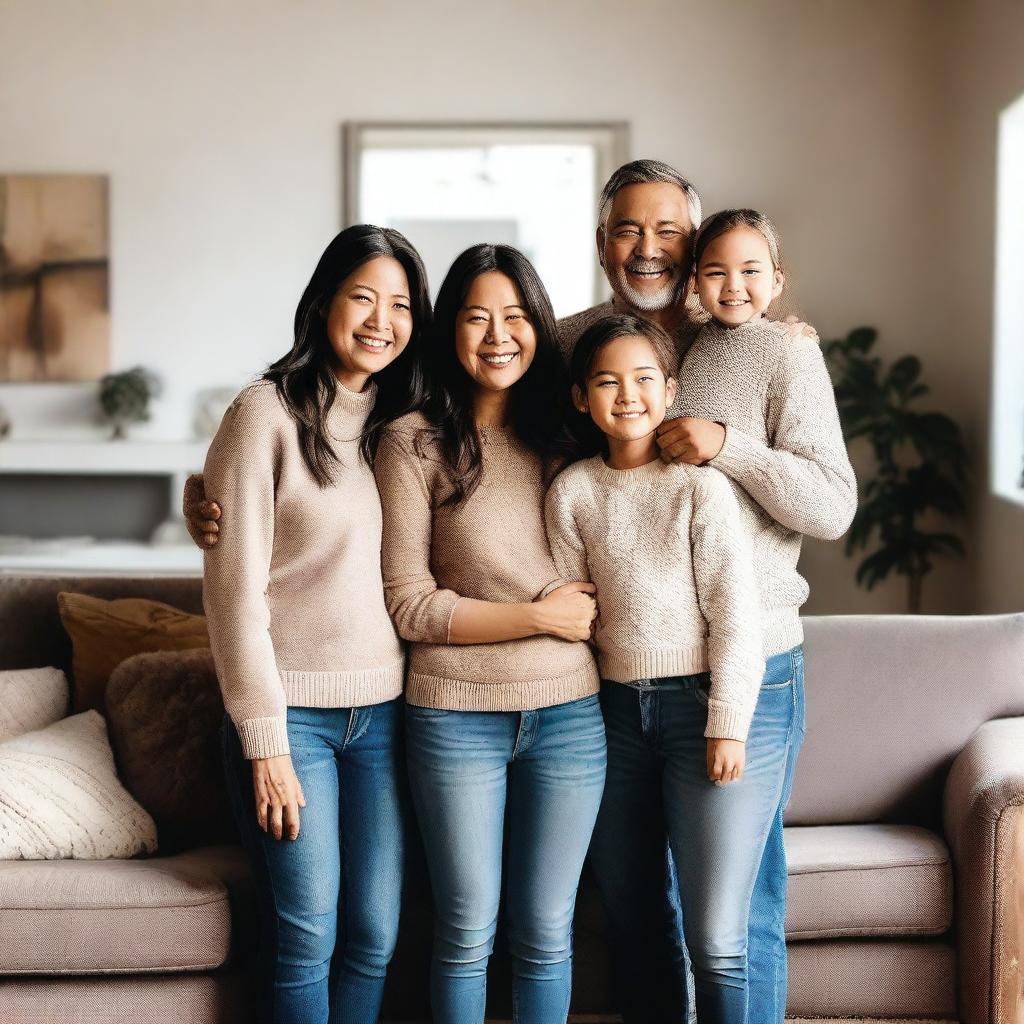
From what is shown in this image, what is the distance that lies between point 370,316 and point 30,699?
113 cm

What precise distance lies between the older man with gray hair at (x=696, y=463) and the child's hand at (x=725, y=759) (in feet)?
0.32

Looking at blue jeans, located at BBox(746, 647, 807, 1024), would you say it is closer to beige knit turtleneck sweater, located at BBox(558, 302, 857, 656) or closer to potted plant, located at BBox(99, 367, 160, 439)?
beige knit turtleneck sweater, located at BBox(558, 302, 857, 656)

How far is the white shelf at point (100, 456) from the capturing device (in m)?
4.82

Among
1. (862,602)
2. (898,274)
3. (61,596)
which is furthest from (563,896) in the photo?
(898,274)

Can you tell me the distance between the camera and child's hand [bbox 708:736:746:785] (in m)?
1.58

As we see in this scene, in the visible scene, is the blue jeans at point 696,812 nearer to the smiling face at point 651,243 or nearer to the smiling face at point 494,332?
the smiling face at point 494,332

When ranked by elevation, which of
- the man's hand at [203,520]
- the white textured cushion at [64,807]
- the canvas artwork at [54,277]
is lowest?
the white textured cushion at [64,807]

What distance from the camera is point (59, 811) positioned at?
203 cm

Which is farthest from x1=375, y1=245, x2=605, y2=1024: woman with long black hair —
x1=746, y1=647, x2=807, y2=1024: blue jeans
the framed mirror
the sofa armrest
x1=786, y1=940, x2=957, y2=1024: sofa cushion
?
the framed mirror

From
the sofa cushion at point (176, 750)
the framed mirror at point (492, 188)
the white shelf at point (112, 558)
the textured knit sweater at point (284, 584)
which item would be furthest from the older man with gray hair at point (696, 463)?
the white shelf at point (112, 558)

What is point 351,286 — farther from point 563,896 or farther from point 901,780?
point 901,780

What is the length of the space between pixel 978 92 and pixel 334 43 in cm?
245

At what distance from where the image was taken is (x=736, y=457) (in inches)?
65.5

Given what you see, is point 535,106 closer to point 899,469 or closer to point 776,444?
point 899,469
